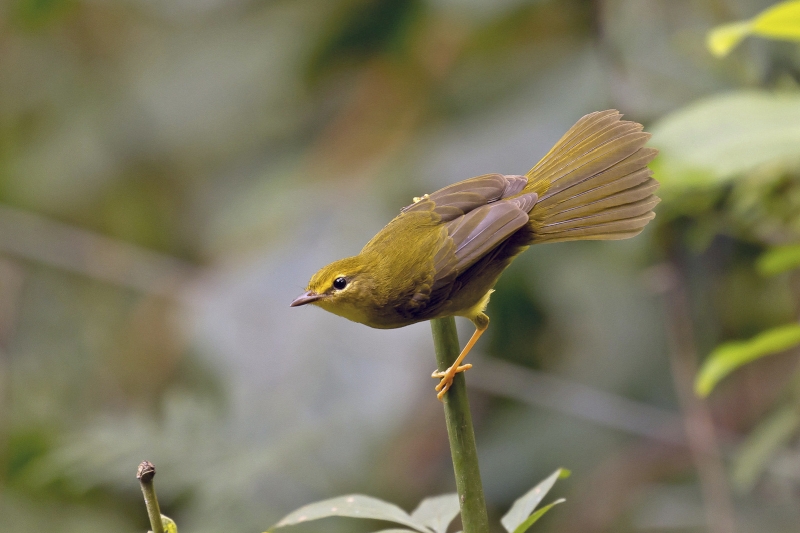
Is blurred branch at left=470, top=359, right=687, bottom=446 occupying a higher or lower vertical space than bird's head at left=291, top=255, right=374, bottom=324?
higher

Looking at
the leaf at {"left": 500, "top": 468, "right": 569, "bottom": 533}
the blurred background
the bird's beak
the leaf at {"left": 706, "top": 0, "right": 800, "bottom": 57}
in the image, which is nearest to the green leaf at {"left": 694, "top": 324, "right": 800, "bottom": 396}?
the blurred background

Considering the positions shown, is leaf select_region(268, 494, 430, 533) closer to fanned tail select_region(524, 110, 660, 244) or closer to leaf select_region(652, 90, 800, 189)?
fanned tail select_region(524, 110, 660, 244)

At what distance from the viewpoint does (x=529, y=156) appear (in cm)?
332

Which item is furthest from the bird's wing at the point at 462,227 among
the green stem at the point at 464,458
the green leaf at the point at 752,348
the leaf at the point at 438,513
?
the green leaf at the point at 752,348

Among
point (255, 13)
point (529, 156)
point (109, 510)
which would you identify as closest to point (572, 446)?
point (529, 156)

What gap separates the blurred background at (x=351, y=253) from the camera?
113 inches

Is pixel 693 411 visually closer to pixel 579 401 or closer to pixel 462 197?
pixel 579 401

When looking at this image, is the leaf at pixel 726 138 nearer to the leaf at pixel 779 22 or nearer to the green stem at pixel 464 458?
the leaf at pixel 779 22

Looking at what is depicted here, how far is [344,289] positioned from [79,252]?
3560 millimetres

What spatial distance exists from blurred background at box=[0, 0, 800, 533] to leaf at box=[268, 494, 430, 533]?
1.08 meters

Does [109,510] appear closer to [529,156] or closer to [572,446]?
[572,446]

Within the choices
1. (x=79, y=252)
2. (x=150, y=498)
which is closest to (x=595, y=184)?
(x=150, y=498)

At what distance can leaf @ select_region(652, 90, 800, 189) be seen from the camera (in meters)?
1.67

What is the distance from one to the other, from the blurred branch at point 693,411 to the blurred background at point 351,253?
1 cm
